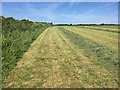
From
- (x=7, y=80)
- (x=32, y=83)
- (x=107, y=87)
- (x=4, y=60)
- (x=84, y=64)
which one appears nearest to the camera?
(x=107, y=87)

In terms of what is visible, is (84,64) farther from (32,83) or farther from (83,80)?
(32,83)

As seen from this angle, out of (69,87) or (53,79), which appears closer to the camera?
(69,87)

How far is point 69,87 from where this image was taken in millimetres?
6156

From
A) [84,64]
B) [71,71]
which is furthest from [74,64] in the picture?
[71,71]

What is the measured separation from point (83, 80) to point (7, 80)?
2.92 meters

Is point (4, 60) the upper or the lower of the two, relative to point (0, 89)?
upper

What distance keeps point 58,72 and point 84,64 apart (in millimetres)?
1820

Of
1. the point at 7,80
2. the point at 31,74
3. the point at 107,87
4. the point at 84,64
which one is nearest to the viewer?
the point at 107,87

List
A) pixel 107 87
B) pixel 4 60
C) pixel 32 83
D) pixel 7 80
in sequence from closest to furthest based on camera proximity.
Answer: pixel 107 87, pixel 32 83, pixel 7 80, pixel 4 60

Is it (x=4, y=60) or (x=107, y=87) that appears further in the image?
(x=4, y=60)

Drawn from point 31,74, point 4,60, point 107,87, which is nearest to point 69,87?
point 107,87

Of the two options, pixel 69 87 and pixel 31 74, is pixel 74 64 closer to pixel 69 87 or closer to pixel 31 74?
pixel 31 74

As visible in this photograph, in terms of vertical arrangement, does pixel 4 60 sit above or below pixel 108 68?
above

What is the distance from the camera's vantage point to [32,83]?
6.56m
